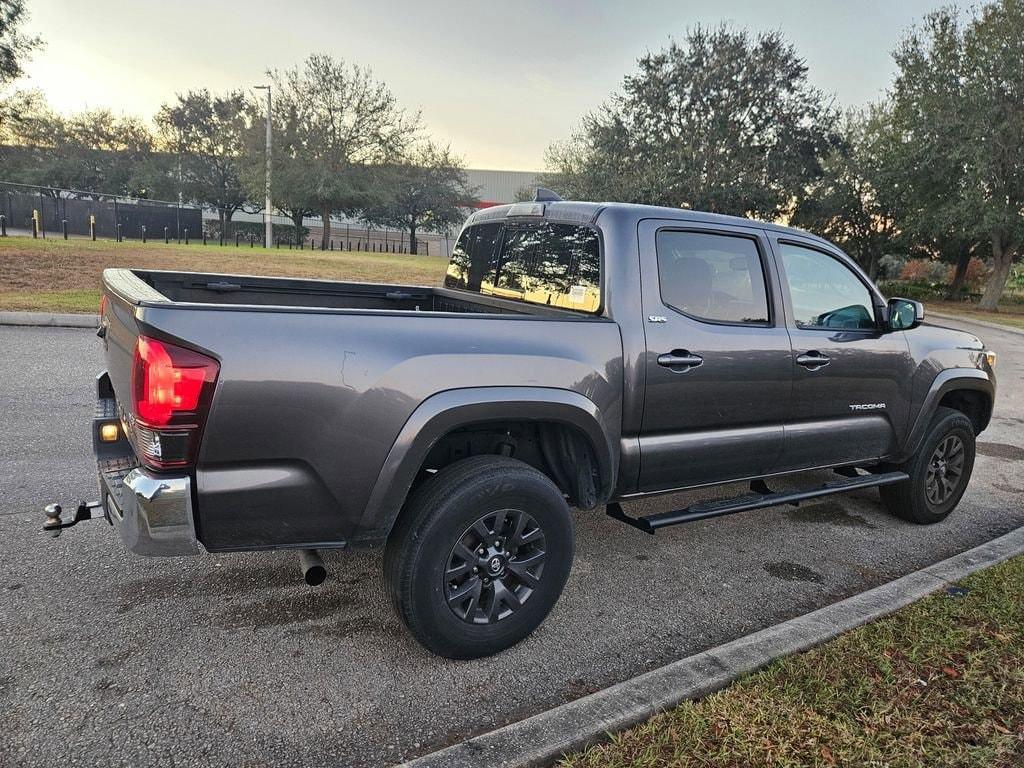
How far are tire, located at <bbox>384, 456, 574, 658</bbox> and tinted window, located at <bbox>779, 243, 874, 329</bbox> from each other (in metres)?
1.94

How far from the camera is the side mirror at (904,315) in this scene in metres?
3.96

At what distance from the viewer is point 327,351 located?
7.54 feet

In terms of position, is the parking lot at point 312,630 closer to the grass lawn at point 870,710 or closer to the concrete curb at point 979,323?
the grass lawn at point 870,710

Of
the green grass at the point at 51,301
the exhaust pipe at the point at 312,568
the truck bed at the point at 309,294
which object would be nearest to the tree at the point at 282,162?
the green grass at the point at 51,301

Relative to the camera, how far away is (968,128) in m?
26.7

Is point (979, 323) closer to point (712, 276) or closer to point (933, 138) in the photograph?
point (933, 138)

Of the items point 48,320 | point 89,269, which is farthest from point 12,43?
point 48,320

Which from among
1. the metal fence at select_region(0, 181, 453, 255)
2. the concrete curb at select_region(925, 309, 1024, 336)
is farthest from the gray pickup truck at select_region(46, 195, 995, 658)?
the metal fence at select_region(0, 181, 453, 255)

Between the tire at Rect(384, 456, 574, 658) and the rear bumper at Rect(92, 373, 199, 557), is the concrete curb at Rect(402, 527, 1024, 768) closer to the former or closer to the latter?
the tire at Rect(384, 456, 574, 658)

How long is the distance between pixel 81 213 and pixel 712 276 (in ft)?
117

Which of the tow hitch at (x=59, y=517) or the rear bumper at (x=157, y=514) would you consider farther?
the tow hitch at (x=59, y=517)

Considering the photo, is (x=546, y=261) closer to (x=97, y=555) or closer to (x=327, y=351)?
(x=327, y=351)

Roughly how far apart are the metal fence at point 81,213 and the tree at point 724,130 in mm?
21961

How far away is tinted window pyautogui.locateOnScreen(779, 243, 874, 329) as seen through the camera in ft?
12.4
